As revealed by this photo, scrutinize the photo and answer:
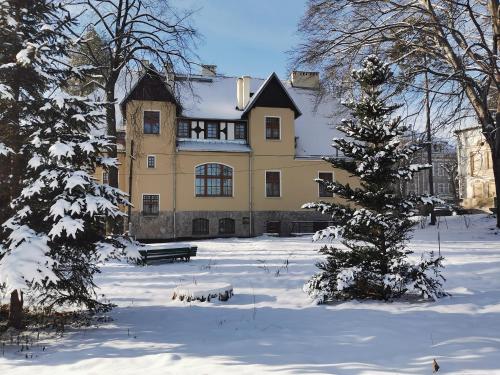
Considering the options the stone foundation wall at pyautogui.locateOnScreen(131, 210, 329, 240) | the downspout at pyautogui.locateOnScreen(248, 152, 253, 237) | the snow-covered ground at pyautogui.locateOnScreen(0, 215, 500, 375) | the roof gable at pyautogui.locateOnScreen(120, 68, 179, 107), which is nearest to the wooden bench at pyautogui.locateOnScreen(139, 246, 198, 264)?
the snow-covered ground at pyautogui.locateOnScreen(0, 215, 500, 375)

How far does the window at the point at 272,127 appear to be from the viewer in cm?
3381

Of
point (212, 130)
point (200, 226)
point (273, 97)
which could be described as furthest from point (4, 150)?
point (273, 97)

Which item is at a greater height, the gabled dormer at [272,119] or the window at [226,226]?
the gabled dormer at [272,119]

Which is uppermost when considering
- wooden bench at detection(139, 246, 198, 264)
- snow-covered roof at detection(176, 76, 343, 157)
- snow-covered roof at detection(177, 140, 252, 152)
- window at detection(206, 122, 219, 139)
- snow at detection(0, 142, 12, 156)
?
snow-covered roof at detection(176, 76, 343, 157)

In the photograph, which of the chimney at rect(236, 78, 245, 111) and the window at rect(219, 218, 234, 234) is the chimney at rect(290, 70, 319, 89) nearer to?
the chimney at rect(236, 78, 245, 111)

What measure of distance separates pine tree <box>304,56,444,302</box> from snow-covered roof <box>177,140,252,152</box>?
73.4ft

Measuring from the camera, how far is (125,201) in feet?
26.9

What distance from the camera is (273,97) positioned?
33938 mm

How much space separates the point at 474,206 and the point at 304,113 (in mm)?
21182

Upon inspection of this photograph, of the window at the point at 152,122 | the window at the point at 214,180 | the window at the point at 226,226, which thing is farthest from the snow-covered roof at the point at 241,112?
the window at the point at 226,226

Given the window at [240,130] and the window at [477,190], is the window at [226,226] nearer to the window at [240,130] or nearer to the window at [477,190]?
the window at [240,130]

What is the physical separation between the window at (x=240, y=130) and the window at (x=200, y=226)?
6.28 metres

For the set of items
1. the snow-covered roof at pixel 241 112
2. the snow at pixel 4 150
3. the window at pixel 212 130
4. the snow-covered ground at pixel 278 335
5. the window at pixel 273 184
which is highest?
the snow-covered roof at pixel 241 112

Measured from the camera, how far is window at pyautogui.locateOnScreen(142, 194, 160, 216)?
31516 mm
